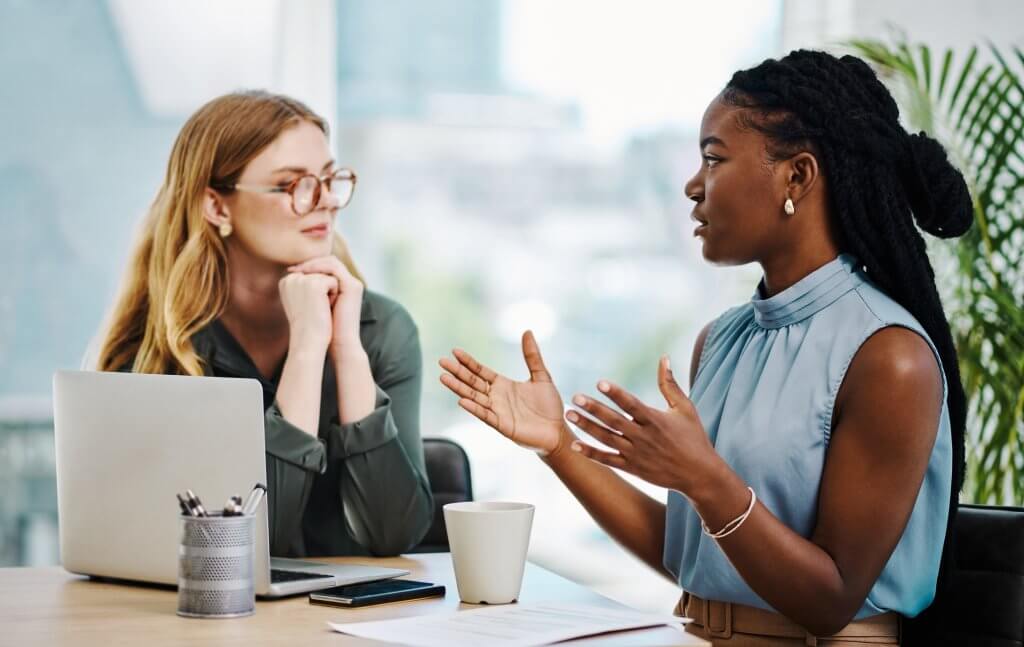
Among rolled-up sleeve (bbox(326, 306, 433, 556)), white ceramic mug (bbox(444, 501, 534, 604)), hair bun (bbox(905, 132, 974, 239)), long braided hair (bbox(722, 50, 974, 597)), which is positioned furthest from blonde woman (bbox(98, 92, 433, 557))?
hair bun (bbox(905, 132, 974, 239))

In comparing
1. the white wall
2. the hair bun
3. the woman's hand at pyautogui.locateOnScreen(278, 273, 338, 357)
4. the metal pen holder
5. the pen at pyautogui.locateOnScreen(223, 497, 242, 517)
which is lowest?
the metal pen holder

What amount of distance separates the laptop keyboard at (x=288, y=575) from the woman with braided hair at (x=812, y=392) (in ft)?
1.02

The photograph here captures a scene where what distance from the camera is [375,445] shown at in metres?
1.84

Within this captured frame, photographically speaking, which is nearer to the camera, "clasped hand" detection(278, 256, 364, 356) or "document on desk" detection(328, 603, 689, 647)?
"document on desk" detection(328, 603, 689, 647)

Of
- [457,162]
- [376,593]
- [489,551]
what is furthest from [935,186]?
[457,162]

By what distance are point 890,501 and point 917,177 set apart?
479mm

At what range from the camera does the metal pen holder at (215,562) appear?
1.23 metres

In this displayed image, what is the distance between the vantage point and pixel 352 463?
185cm

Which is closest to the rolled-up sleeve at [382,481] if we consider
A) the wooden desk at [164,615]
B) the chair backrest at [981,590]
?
the wooden desk at [164,615]

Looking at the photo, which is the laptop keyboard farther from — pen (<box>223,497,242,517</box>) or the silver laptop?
pen (<box>223,497,242,517</box>)

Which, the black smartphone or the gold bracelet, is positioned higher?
the gold bracelet

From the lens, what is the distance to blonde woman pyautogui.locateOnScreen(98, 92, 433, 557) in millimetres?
1846

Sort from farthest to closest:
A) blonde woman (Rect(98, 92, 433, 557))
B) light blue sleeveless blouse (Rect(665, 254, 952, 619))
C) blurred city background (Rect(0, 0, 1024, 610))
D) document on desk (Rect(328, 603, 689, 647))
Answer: blurred city background (Rect(0, 0, 1024, 610))
blonde woman (Rect(98, 92, 433, 557))
light blue sleeveless blouse (Rect(665, 254, 952, 619))
document on desk (Rect(328, 603, 689, 647))

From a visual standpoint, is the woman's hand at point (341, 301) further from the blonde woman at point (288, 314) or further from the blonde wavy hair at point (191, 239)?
the blonde wavy hair at point (191, 239)
